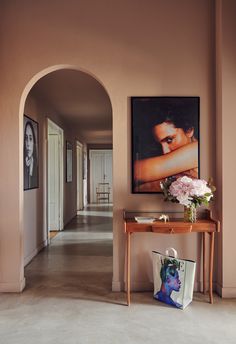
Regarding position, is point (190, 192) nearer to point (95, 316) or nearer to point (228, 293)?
point (228, 293)

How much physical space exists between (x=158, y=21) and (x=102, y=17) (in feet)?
1.91

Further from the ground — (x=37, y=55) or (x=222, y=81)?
(x=37, y=55)

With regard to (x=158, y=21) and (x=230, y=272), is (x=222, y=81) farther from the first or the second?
(x=230, y=272)

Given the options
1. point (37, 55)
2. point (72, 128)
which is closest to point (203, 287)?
point (37, 55)

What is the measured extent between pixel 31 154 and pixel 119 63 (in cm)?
213

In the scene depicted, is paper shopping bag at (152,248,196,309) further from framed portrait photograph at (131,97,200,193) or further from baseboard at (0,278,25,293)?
baseboard at (0,278,25,293)

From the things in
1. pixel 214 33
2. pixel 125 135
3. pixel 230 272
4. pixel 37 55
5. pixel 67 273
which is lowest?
pixel 67 273

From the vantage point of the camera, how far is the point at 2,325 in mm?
2949

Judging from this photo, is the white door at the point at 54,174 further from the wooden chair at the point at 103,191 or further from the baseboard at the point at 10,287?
the wooden chair at the point at 103,191

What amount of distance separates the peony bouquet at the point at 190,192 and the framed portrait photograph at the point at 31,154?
231cm

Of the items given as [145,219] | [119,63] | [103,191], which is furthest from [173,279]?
[103,191]

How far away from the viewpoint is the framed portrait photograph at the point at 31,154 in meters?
4.96

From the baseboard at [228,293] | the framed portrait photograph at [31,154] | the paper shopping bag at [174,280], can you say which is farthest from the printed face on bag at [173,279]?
the framed portrait photograph at [31,154]

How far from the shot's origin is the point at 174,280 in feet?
10.9
